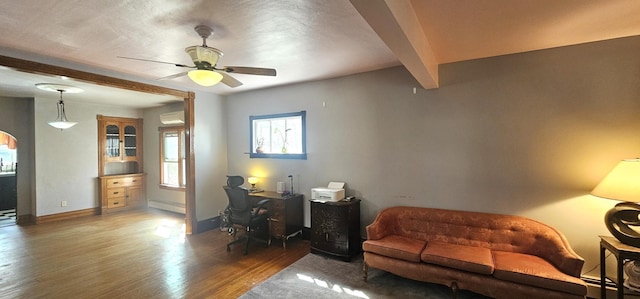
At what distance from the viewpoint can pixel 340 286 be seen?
9.55 ft

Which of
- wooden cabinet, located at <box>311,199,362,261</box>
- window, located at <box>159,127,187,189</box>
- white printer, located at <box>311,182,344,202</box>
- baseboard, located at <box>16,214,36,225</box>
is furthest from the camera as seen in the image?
window, located at <box>159,127,187,189</box>

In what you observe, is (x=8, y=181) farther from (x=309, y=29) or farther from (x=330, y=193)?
(x=309, y=29)

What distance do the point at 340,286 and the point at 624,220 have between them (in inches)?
103

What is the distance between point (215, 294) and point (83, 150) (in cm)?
560

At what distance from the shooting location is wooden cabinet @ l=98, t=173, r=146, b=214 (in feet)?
20.7

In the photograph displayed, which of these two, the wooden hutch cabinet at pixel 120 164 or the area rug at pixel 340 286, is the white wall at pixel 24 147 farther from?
the area rug at pixel 340 286

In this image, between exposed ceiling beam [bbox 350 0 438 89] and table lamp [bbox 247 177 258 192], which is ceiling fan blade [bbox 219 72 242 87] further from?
table lamp [bbox 247 177 258 192]

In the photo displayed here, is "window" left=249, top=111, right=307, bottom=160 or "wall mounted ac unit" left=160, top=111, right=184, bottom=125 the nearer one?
"window" left=249, top=111, right=307, bottom=160

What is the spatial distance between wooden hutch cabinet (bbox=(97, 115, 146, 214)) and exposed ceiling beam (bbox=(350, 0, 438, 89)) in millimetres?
7045

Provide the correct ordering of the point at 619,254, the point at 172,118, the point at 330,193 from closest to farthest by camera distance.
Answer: the point at 619,254 → the point at 330,193 → the point at 172,118

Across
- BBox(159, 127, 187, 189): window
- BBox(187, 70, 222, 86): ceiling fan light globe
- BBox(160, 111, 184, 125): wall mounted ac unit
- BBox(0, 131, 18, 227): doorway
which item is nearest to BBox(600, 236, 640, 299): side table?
BBox(187, 70, 222, 86): ceiling fan light globe

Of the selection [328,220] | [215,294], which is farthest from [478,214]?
[215,294]

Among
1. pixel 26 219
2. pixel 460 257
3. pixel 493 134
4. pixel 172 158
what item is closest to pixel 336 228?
pixel 460 257

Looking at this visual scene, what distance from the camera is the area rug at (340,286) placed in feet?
8.97
